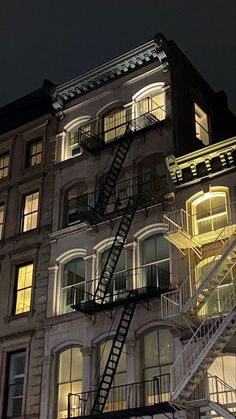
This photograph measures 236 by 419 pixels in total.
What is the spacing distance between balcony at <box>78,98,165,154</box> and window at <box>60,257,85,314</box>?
16.6 ft

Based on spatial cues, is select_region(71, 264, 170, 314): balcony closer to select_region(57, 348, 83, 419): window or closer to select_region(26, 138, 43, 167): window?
select_region(57, 348, 83, 419): window

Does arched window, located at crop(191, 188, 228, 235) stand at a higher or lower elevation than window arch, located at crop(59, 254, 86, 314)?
higher

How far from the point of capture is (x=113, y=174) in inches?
1083

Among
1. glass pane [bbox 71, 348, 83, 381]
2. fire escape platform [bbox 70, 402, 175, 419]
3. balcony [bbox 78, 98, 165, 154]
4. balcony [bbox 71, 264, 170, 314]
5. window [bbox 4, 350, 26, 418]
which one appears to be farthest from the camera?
balcony [bbox 78, 98, 165, 154]

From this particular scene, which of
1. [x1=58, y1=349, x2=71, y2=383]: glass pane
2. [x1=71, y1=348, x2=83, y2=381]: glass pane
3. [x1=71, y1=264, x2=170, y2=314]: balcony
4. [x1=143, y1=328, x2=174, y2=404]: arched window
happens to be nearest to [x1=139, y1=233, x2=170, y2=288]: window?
[x1=71, y1=264, x2=170, y2=314]: balcony

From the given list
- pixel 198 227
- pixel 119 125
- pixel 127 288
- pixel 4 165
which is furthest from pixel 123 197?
pixel 4 165

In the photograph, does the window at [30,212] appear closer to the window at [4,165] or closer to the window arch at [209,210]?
the window at [4,165]

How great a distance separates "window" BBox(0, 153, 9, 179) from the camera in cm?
3294

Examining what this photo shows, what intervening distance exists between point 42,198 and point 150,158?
5847mm

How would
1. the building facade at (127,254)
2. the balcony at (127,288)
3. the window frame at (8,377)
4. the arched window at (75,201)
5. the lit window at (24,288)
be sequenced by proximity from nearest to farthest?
the building facade at (127,254) < the balcony at (127,288) < the window frame at (8,377) < the lit window at (24,288) < the arched window at (75,201)

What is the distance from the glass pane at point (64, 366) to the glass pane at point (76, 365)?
21 cm

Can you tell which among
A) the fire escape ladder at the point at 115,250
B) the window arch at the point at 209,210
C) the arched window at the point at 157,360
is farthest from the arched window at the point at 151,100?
the arched window at the point at 157,360

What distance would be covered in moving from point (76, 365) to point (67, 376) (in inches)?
21.8

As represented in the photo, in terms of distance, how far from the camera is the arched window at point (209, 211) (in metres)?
24.3
